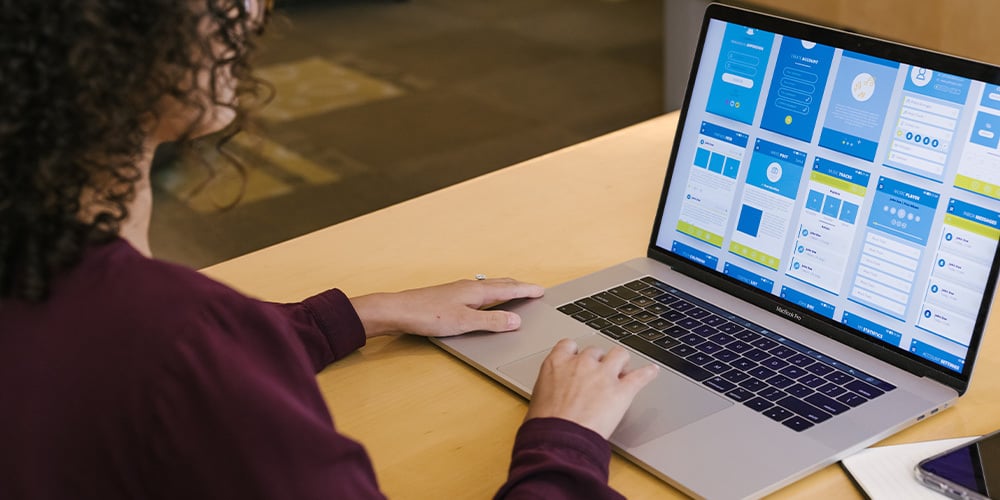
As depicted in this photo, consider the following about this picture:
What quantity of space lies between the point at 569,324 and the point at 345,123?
3.28 metres

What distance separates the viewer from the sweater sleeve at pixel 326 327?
1.12m

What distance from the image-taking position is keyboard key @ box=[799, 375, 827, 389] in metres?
1.03

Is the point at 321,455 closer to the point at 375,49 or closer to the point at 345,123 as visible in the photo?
the point at 345,123

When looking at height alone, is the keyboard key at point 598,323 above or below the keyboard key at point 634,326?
below

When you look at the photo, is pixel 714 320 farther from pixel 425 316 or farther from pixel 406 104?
pixel 406 104

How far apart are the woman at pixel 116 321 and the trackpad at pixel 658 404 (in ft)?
1.01

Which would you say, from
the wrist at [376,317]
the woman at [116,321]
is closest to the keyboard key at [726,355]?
the wrist at [376,317]

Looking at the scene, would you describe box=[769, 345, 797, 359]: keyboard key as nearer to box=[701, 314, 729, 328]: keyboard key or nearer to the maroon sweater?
box=[701, 314, 729, 328]: keyboard key

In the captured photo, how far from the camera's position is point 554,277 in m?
1.31

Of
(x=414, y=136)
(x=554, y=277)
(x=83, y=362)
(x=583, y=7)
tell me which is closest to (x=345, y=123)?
(x=414, y=136)

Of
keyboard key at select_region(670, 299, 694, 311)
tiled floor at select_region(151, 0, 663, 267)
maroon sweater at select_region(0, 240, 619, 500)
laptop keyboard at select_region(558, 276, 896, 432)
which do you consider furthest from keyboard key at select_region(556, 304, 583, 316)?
tiled floor at select_region(151, 0, 663, 267)

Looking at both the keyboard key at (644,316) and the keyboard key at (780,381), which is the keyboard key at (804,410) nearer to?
the keyboard key at (780,381)

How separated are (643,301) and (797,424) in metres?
0.28

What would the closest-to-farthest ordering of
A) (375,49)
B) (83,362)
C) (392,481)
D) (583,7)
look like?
(83,362) < (392,481) < (375,49) < (583,7)
